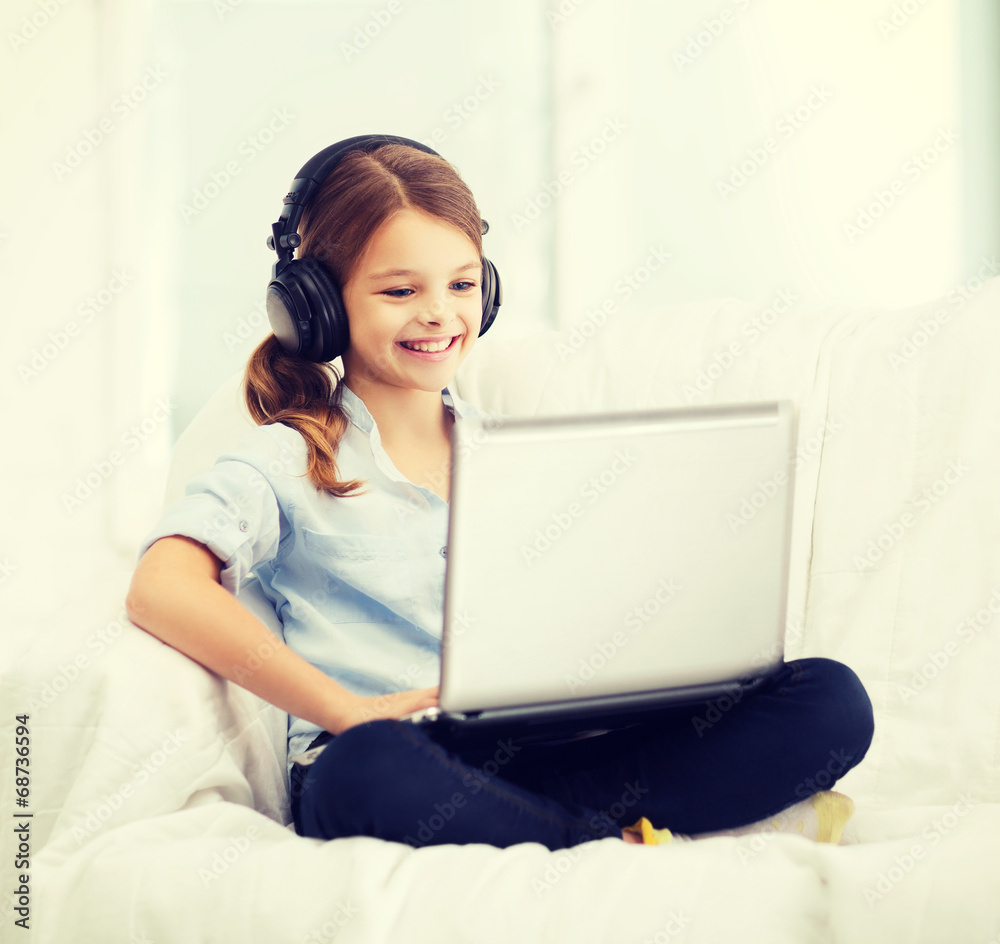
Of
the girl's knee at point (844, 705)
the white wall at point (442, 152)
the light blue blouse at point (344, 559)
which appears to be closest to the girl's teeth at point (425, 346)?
the light blue blouse at point (344, 559)

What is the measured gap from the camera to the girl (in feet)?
2.37

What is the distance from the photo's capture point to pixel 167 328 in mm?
2359

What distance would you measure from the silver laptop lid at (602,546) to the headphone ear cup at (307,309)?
0.39 m

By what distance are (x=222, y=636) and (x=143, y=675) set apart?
71 mm

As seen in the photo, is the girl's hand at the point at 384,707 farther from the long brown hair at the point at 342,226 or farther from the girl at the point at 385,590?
the long brown hair at the point at 342,226

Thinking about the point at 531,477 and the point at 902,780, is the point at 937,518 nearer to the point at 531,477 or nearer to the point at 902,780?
the point at 902,780

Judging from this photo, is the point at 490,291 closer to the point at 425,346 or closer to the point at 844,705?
the point at 425,346

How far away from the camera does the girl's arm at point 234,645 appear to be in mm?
789

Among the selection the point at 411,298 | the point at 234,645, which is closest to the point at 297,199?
the point at 411,298

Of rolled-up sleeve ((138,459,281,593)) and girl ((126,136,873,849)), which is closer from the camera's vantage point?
girl ((126,136,873,849))

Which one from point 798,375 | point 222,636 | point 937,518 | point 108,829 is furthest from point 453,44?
point 108,829

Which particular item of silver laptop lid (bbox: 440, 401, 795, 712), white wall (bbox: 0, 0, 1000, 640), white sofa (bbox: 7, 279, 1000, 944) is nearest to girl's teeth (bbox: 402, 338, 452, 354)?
white sofa (bbox: 7, 279, 1000, 944)

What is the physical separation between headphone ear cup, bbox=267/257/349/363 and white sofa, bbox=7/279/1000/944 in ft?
0.79

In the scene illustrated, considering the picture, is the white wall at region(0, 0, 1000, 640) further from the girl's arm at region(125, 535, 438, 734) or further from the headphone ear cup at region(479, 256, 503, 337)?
the girl's arm at region(125, 535, 438, 734)
